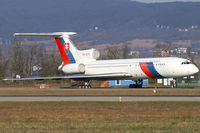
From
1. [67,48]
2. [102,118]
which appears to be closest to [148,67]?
[67,48]

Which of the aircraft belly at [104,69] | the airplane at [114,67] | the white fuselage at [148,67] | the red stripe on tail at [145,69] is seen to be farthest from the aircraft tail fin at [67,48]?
the red stripe on tail at [145,69]

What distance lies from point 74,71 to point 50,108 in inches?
1512

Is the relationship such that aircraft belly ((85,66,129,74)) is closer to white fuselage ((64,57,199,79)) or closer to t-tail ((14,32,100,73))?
white fuselage ((64,57,199,79))

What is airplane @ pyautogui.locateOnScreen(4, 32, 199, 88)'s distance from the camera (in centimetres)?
6688

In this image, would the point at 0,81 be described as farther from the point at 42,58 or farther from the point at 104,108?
the point at 104,108

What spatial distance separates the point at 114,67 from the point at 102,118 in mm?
44120

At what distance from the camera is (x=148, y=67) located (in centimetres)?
6825

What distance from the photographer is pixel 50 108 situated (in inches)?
1394

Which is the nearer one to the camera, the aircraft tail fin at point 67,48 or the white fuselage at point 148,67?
the white fuselage at point 148,67

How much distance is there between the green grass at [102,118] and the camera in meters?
23.8

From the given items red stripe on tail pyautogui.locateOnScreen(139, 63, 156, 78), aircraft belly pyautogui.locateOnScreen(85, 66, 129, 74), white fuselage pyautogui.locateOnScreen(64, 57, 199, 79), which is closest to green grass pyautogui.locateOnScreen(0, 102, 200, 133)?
white fuselage pyautogui.locateOnScreen(64, 57, 199, 79)

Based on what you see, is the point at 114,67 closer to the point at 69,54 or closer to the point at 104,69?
the point at 104,69

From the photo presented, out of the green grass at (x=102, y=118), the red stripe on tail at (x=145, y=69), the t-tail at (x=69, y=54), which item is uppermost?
the t-tail at (x=69, y=54)

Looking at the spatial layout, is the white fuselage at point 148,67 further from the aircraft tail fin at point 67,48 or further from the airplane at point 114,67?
the aircraft tail fin at point 67,48
